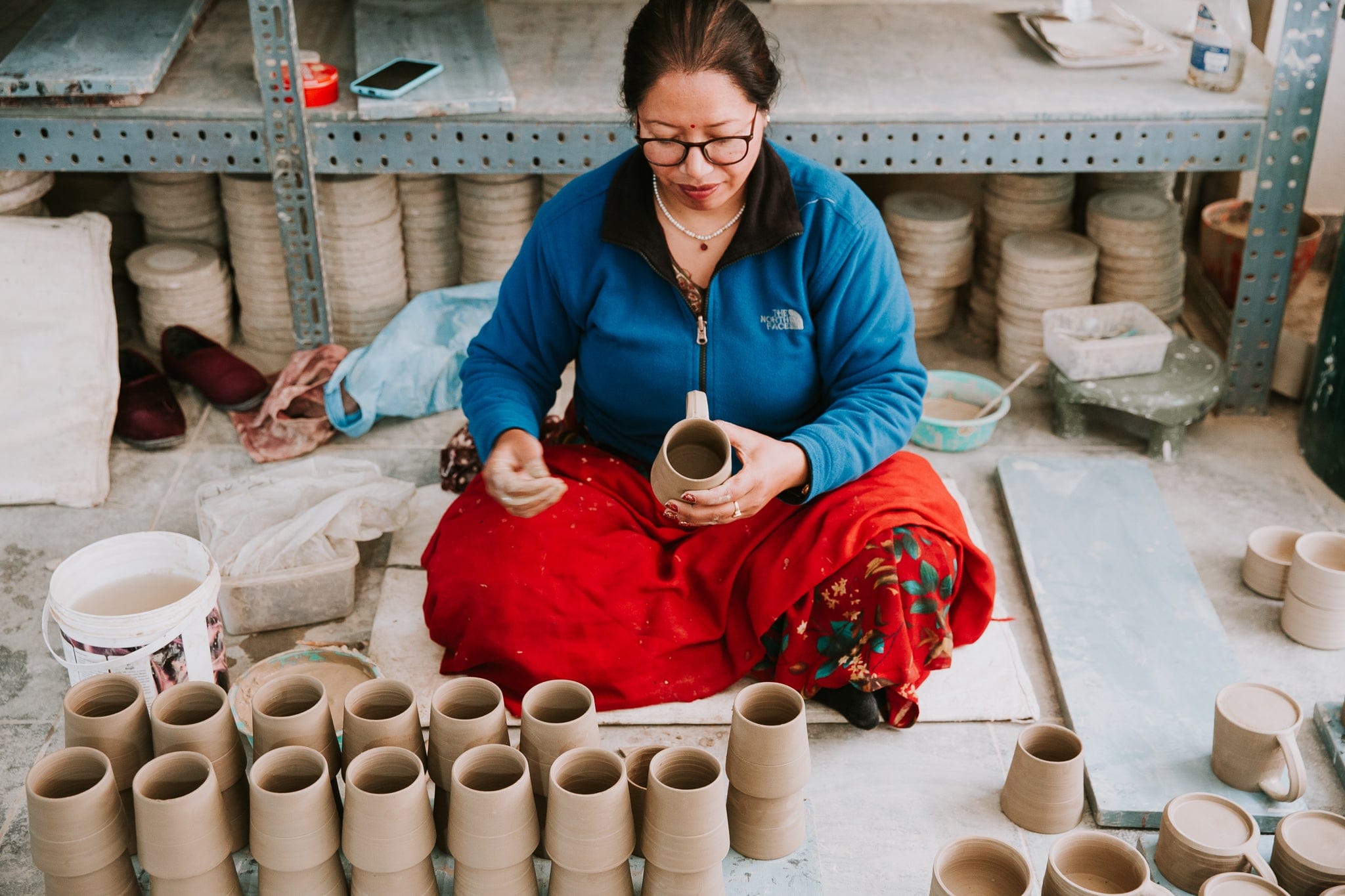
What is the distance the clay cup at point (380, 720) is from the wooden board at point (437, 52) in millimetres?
1740

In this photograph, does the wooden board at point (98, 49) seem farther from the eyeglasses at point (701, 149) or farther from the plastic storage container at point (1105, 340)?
the plastic storage container at point (1105, 340)

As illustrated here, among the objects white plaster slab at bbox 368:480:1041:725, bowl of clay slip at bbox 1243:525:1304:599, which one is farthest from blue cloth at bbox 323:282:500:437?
bowl of clay slip at bbox 1243:525:1304:599

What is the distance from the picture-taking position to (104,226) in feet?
12.0

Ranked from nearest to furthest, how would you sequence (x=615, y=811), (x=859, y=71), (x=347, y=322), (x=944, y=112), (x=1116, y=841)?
(x=615, y=811) → (x=1116, y=841) → (x=944, y=112) → (x=859, y=71) → (x=347, y=322)

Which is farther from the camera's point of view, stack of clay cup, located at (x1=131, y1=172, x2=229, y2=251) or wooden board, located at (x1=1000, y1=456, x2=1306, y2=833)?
stack of clay cup, located at (x1=131, y1=172, x2=229, y2=251)

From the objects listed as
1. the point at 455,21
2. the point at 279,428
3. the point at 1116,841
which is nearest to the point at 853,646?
the point at 1116,841

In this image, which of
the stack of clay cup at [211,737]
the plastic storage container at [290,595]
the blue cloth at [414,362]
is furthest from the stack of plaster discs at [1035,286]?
the stack of clay cup at [211,737]

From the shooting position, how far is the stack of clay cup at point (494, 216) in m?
3.88

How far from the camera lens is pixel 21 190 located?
3623mm

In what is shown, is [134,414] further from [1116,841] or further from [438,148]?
[1116,841]

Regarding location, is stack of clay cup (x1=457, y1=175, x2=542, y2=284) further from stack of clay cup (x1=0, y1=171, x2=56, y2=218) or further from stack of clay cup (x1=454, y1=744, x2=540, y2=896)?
stack of clay cup (x1=454, y1=744, x2=540, y2=896)

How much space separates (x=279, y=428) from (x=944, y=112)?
1.90m

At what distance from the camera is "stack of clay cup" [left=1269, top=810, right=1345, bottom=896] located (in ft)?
7.00

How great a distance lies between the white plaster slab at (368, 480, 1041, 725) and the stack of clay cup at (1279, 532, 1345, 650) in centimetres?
60
